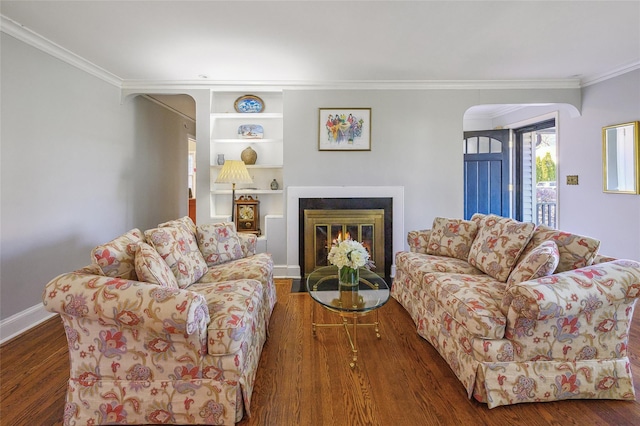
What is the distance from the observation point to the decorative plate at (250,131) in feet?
14.1

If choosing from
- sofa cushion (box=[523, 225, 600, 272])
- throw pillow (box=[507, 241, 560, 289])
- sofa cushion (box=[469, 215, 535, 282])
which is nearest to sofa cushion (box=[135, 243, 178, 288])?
throw pillow (box=[507, 241, 560, 289])

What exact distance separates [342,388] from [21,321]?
8.95ft

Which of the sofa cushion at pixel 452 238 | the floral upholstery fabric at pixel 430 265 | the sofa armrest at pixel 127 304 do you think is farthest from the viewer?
the sofa cushion at pixel 452 238

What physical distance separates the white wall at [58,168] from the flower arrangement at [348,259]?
2589mm

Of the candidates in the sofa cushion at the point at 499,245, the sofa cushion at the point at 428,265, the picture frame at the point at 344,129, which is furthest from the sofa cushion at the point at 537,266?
the picture frame at the point at 344,129

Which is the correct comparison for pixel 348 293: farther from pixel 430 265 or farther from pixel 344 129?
pixel 344 129

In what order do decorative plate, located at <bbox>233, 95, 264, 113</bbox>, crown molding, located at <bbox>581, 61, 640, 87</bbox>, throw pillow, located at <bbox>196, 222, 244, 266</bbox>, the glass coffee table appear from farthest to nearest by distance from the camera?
1. decorative plate, located at <bbox>233, 95, 264, 113</bbox>
2. crown molding, located at <bbox>581, 61, 640, 87</bbox>
3. throw pillow, located at <bbox>196, 222, 244, 266</bbox>
4. the glass coffee table

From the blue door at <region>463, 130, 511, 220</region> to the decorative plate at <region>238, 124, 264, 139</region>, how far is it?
306 centimetres

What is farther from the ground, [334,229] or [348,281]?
[334,229]

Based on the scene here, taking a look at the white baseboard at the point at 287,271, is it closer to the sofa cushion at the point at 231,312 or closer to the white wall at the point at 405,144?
the white wall at the point at 405,144

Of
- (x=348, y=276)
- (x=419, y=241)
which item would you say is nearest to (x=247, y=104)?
(x=419, y=241)

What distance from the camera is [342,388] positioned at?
6.25 feet

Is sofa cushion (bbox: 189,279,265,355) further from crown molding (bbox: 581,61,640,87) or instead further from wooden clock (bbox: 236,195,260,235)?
crown molding (bbox: 581,61,640,87)

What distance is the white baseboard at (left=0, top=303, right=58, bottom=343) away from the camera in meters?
2.55
